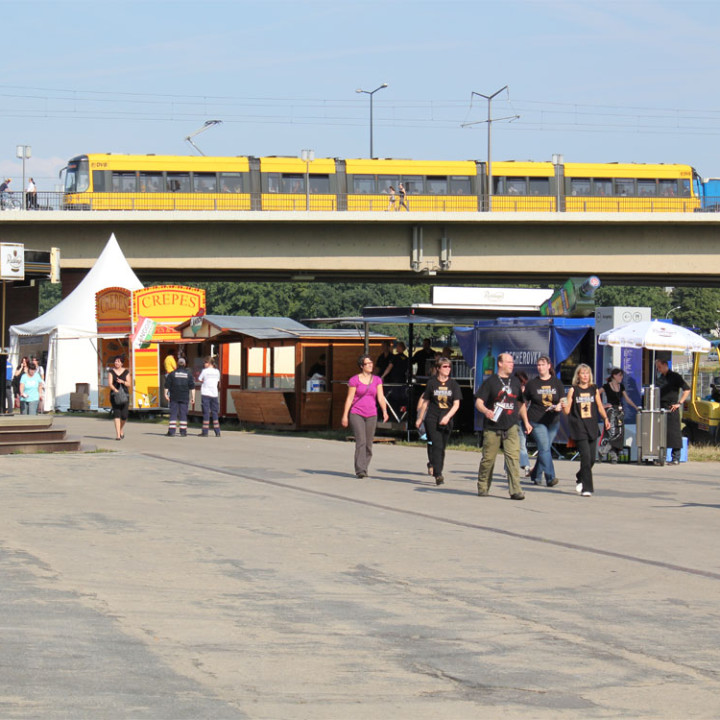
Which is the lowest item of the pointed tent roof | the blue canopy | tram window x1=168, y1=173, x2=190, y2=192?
the blue canopy

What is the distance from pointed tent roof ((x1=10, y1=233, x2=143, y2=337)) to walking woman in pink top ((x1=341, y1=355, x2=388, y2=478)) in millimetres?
21496

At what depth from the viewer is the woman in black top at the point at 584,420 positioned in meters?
15.2

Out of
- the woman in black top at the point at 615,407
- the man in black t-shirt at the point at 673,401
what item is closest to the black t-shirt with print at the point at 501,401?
the woman in black top at the point at 615,407

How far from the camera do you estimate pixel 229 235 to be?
45.9 meters

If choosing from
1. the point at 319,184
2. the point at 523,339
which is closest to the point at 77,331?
the point at 319,184

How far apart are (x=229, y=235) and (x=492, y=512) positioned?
110ft

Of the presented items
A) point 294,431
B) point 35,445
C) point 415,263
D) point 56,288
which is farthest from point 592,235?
point 56,288

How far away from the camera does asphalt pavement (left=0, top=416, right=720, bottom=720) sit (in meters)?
5.73

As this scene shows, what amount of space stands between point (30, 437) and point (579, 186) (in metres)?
31.3

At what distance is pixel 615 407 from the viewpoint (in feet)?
66.9

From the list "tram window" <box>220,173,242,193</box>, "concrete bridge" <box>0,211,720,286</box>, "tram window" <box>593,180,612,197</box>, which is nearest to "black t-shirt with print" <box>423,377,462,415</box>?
"concrete bridge" <box>0,211,720,286</box>

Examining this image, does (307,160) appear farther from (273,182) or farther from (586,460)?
(586,460)

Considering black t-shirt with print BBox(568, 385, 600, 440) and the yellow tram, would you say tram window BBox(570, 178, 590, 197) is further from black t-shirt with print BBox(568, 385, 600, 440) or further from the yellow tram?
black t-shirt with print BBox(568, 385, 600, 440)

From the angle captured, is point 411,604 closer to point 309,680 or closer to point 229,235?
point 309,680
